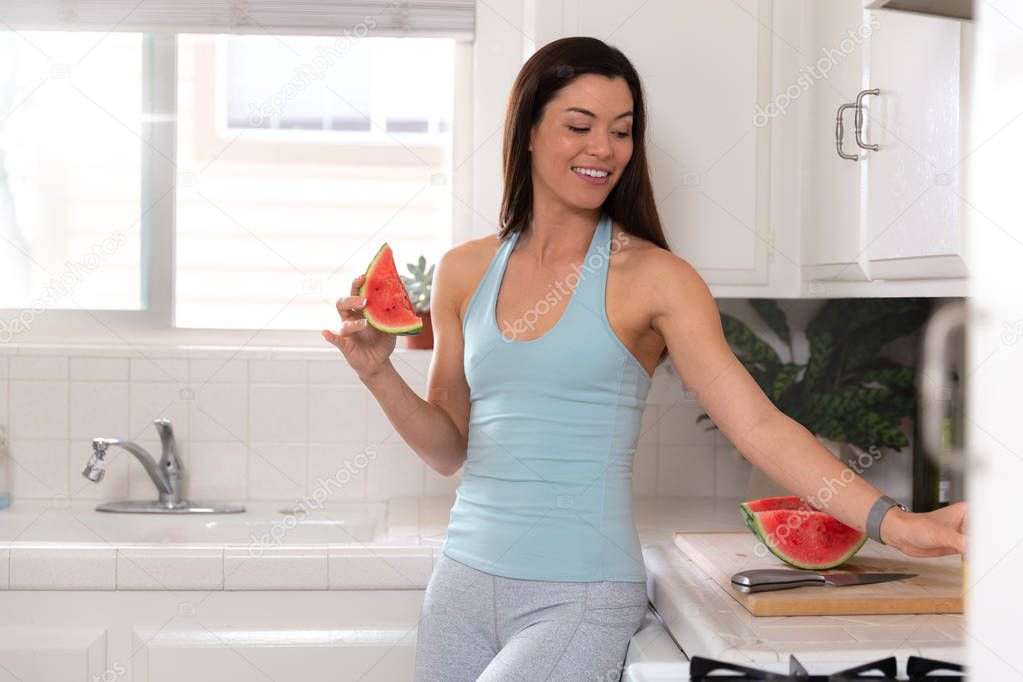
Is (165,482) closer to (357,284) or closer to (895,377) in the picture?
(357,284)

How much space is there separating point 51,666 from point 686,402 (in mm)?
1493

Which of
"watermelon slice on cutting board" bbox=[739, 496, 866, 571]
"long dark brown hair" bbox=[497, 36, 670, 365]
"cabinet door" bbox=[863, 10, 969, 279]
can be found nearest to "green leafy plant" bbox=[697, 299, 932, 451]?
"cabinet door" bbox=[863, 10, 969, 279]

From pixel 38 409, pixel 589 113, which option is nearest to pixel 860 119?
pixel 589 113

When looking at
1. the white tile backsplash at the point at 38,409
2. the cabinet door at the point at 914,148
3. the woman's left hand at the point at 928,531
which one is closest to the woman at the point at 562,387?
the woman's left hand at the point at 928,531

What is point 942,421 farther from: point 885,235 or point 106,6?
point 106,6

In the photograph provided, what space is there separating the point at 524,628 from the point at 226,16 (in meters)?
1.68

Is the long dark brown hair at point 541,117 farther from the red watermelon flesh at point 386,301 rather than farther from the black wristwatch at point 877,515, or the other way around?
the black wristwatch at point 877,515

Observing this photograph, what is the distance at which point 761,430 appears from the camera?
1386 millimetres

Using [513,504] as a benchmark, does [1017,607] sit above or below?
above

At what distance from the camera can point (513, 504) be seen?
4.99 feet

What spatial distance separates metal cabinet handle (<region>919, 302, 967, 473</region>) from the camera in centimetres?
217

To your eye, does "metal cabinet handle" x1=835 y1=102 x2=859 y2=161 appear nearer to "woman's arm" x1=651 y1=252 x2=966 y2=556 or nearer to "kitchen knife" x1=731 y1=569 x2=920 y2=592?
"woman's arm" x1=651 y1=252 x2=966 y2=556

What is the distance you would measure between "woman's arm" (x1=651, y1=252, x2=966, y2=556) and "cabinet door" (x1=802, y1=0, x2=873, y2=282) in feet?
1.67

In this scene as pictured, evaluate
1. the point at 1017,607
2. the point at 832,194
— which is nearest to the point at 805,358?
the point at 832,194
